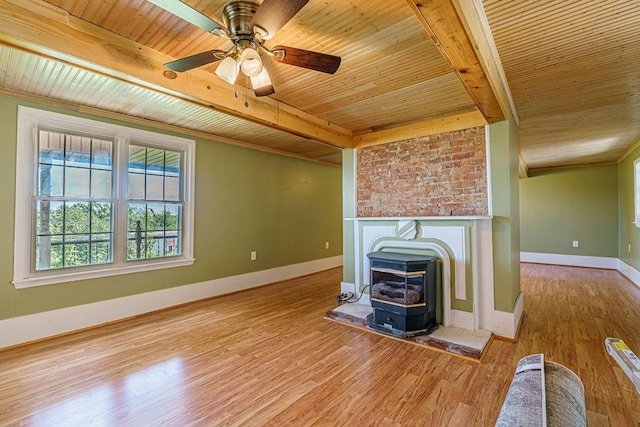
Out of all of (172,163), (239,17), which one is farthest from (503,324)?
(172,163)

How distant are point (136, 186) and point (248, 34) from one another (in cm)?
278

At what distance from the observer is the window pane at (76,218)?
3144 millimetres

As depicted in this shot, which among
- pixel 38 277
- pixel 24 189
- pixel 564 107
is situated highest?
pixel 564 107

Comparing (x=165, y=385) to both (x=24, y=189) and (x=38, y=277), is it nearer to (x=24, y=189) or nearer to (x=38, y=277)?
(x=38, y=277)

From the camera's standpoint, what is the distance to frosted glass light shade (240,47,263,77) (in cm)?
170

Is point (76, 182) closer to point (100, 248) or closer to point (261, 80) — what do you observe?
point (100, 248)

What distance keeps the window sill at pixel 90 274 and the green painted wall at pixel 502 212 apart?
381 cm

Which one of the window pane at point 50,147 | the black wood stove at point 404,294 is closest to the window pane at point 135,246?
the window pane at point 50,147

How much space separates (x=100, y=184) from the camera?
336 centimetres

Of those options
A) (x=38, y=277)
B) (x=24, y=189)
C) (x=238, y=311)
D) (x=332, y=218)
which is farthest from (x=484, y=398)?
(x=332, y=218)

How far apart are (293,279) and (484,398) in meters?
3.88

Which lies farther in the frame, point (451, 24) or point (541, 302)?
point (541, 302)

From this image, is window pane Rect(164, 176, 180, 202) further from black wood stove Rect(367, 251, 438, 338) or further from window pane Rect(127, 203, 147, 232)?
black wood stove Rect(367, 251, 438, 338)

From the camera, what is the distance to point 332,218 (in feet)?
21.4
